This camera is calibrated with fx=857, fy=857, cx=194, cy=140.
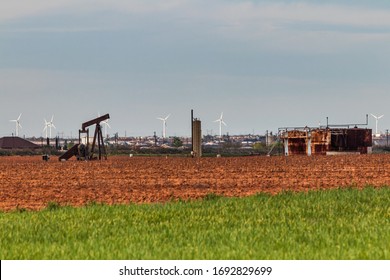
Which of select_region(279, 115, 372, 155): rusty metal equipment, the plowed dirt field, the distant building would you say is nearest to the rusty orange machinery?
select_region(279, 115, 372, 155): rusty metal equipment

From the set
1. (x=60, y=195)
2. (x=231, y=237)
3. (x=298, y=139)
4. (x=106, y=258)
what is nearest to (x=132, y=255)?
(x=106, y=258)

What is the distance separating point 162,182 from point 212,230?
21.7 meters

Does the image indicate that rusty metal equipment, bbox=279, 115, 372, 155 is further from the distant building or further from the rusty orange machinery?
the distant building

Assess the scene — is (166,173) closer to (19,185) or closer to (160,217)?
(19,185)

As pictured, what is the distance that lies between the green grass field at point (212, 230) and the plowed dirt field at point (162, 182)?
5725 mm

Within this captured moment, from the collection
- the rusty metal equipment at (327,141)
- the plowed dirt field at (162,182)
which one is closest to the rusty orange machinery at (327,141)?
the rusty metal equipment at (327,141)

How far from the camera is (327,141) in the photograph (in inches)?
3725

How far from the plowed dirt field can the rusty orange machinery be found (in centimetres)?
4233

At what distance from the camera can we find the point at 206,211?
21625 mm

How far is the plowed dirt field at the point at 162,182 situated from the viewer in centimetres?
3073

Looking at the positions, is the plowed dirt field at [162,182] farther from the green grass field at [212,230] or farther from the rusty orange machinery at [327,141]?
the rusty orange machinery at [327,141]

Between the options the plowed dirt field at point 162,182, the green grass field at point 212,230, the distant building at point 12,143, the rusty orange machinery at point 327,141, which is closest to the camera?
the green grass field at point 212,230
